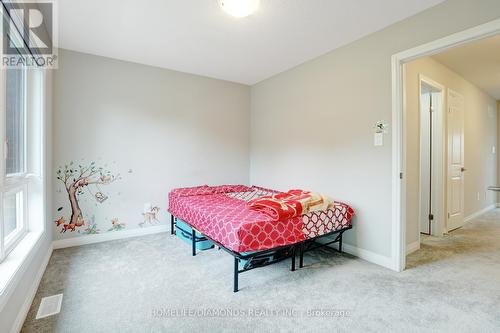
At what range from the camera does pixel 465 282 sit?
7.11ft

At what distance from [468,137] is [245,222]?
450 centimetres

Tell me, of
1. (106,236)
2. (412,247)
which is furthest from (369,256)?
(106,236)

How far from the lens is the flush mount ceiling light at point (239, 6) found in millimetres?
2029

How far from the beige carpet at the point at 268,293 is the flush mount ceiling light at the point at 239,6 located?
2377mm

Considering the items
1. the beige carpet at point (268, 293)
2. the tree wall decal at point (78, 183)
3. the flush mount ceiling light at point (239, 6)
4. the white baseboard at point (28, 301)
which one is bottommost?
the beige carpet at point (268, 293)

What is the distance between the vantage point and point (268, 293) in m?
1.99

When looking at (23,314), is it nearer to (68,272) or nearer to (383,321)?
(68,272)

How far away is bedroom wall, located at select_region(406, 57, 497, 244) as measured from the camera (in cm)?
290

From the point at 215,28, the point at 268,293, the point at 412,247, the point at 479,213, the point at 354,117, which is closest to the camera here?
the point at 268,293

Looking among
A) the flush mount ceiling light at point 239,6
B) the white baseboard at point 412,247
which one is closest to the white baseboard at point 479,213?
the white baseboard at point 412,247

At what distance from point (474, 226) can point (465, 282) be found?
2426 millimetres

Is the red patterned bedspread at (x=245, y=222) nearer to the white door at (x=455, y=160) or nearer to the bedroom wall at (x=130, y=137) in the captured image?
the bedroom wall at (x=130, y=137)

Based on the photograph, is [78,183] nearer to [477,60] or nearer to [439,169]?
[439,169]

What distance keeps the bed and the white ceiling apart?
1.86 m
